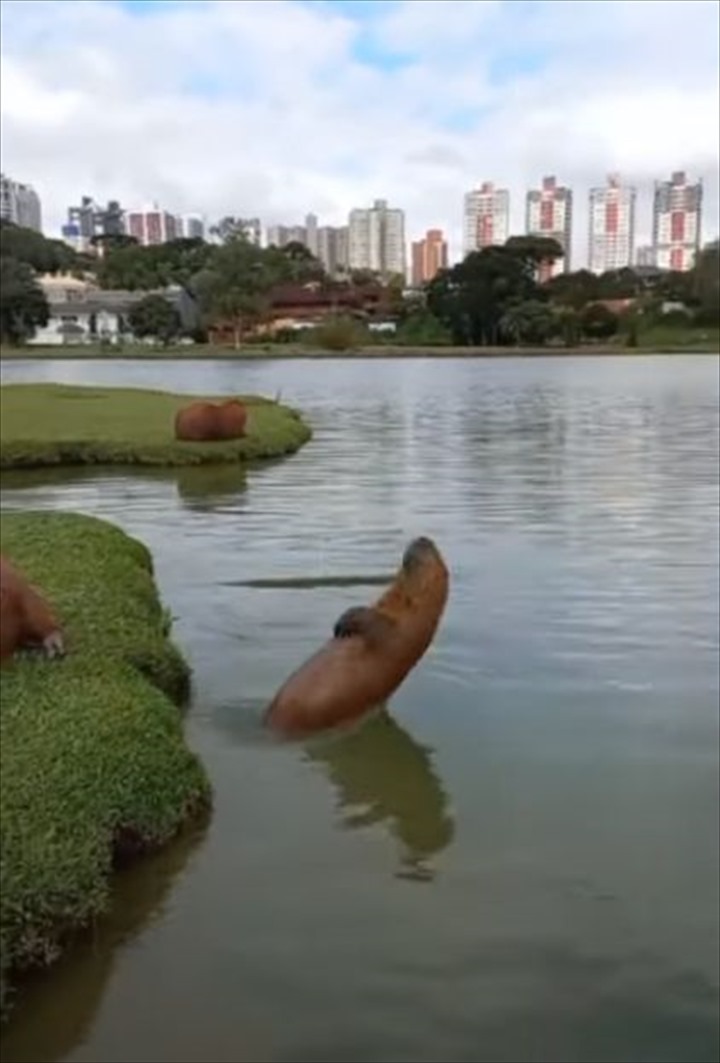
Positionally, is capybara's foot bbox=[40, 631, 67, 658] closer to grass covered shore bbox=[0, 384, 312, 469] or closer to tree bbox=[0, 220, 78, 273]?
grass covered shore bbox=[0, 384, 312, 469]

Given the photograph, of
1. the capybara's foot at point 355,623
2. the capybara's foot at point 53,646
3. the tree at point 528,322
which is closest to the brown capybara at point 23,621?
the capybara's foot at point 53,646

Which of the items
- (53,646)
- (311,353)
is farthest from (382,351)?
(53,646)

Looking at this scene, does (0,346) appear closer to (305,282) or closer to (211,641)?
(305,282)

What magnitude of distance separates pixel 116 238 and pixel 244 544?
145 m

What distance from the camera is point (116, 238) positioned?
503 feet

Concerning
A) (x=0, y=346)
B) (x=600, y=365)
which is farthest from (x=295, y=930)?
(x=0, y=346)

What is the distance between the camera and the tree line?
3467 inches

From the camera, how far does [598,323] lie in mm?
92312

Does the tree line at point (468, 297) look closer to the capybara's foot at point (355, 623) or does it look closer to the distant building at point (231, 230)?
the distant building at point (231, 230)

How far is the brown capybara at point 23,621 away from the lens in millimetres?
6762

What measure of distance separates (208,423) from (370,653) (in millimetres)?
16038

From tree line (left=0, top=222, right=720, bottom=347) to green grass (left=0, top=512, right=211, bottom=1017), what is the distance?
80.4 m

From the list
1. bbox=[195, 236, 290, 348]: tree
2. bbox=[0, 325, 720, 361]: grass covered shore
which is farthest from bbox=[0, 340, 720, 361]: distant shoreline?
bbox=[195, 236, 290, 348]: tree

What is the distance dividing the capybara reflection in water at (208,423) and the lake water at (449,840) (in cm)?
888
